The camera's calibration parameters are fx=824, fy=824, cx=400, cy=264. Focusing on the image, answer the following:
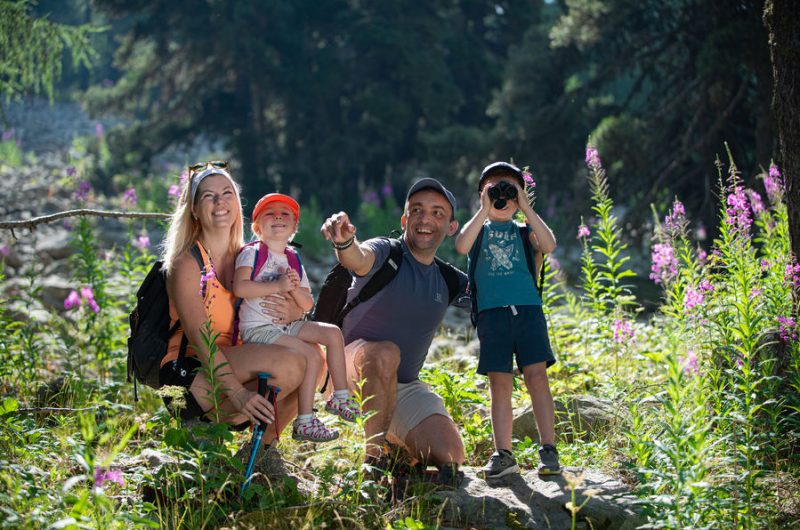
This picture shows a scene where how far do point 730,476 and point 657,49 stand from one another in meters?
10.7

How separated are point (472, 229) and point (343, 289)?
74 centimetres

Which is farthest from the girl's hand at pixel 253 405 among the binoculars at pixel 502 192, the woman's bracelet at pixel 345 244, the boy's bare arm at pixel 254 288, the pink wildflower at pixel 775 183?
the pink wildflower at pixel 775 183

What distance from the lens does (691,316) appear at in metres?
4.76

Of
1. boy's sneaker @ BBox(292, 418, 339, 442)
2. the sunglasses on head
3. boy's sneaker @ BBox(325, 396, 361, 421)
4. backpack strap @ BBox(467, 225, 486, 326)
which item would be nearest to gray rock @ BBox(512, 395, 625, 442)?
backpack strap @ BBox(467, 225, 486, 326)

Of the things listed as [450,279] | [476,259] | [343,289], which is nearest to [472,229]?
[476,259]

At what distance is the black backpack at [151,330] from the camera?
3891 mm

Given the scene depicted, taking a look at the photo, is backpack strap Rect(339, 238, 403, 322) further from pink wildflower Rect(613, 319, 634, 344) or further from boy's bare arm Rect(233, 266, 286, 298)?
pink wildflower Rect(613, 319, 634, 344)

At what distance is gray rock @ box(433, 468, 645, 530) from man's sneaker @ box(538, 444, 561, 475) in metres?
0.04

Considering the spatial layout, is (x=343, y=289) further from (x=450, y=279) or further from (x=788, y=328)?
(x=788, y=328)

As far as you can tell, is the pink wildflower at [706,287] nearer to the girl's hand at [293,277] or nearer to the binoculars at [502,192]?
the binoculars at [502,192]

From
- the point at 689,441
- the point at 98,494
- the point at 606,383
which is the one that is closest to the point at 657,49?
the point at 606,383

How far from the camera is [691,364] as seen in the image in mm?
3818

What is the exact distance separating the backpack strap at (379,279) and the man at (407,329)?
0.02 m

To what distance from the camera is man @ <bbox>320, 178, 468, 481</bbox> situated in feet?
13.2
